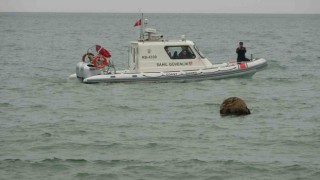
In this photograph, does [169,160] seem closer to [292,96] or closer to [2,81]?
[292,96]

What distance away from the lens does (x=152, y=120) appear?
68.2 ft

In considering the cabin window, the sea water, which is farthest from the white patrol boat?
the sea water

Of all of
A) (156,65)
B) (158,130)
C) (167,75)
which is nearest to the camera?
(158,130)

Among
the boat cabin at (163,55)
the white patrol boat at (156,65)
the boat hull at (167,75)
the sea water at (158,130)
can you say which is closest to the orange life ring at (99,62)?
the white patrol boat at (156,65)

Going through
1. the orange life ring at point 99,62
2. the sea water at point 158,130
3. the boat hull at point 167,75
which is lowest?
the sea water at point 158,130

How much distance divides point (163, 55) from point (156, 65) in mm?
418

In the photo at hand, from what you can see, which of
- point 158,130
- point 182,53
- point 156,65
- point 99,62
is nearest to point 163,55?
point 156,65

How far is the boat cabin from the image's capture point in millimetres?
26562

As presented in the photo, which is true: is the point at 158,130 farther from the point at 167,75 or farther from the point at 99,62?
the point at 99,62

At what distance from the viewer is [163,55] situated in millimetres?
26625

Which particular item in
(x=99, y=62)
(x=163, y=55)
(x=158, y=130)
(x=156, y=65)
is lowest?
(x=158, y=130)

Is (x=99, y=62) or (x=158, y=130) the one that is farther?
(x=99, y=62)

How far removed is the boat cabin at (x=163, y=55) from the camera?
26562 mm

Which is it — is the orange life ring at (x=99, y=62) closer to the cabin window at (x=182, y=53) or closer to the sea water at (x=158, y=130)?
the sea water at (x=158, y=130)
